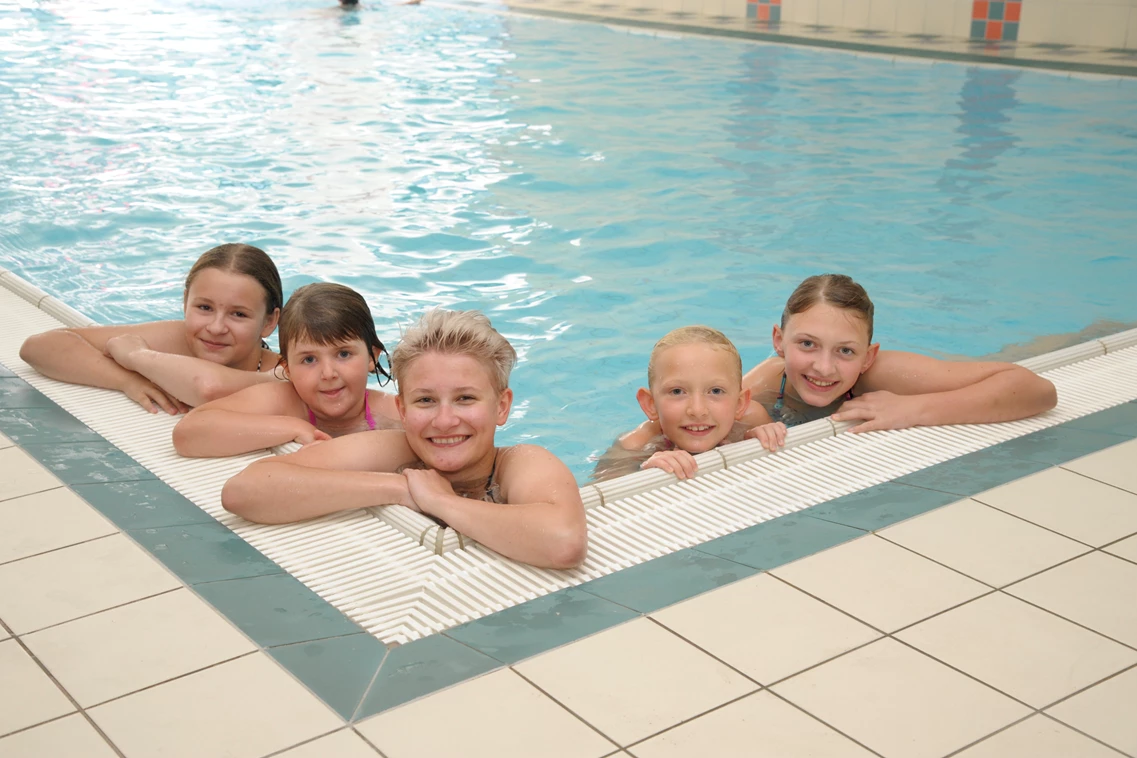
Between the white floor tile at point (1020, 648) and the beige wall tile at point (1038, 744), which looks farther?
the white floor tile at point (1020, 648)

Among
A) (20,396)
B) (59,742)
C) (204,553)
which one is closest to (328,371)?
(204,553)

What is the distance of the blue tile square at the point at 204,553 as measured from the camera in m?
2.54

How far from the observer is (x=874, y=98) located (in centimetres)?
1095

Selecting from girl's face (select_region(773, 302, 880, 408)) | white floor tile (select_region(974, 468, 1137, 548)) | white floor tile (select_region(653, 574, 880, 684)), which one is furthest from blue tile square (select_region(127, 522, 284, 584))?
white floor tile (select_region(974, 468, 1137, 548))

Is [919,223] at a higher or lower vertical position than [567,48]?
lower

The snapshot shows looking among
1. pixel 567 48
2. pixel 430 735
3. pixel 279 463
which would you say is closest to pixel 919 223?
pixel 279 463

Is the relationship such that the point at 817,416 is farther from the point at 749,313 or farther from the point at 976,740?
the point at 749,313

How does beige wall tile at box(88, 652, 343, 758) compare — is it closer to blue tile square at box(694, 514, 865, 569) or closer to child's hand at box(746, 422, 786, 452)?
blue tile square at box(694, 514, 865, 569)

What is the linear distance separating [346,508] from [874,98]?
30.9ft

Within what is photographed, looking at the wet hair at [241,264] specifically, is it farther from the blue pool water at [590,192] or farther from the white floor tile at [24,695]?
the blue pool water at [590,192]

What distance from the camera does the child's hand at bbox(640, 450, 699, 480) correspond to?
3.09 meters

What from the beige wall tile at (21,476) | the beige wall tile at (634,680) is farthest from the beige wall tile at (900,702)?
the beige wall tile at (21,476)

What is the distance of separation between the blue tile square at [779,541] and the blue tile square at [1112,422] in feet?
3.80

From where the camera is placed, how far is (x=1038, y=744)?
6.42 feet
